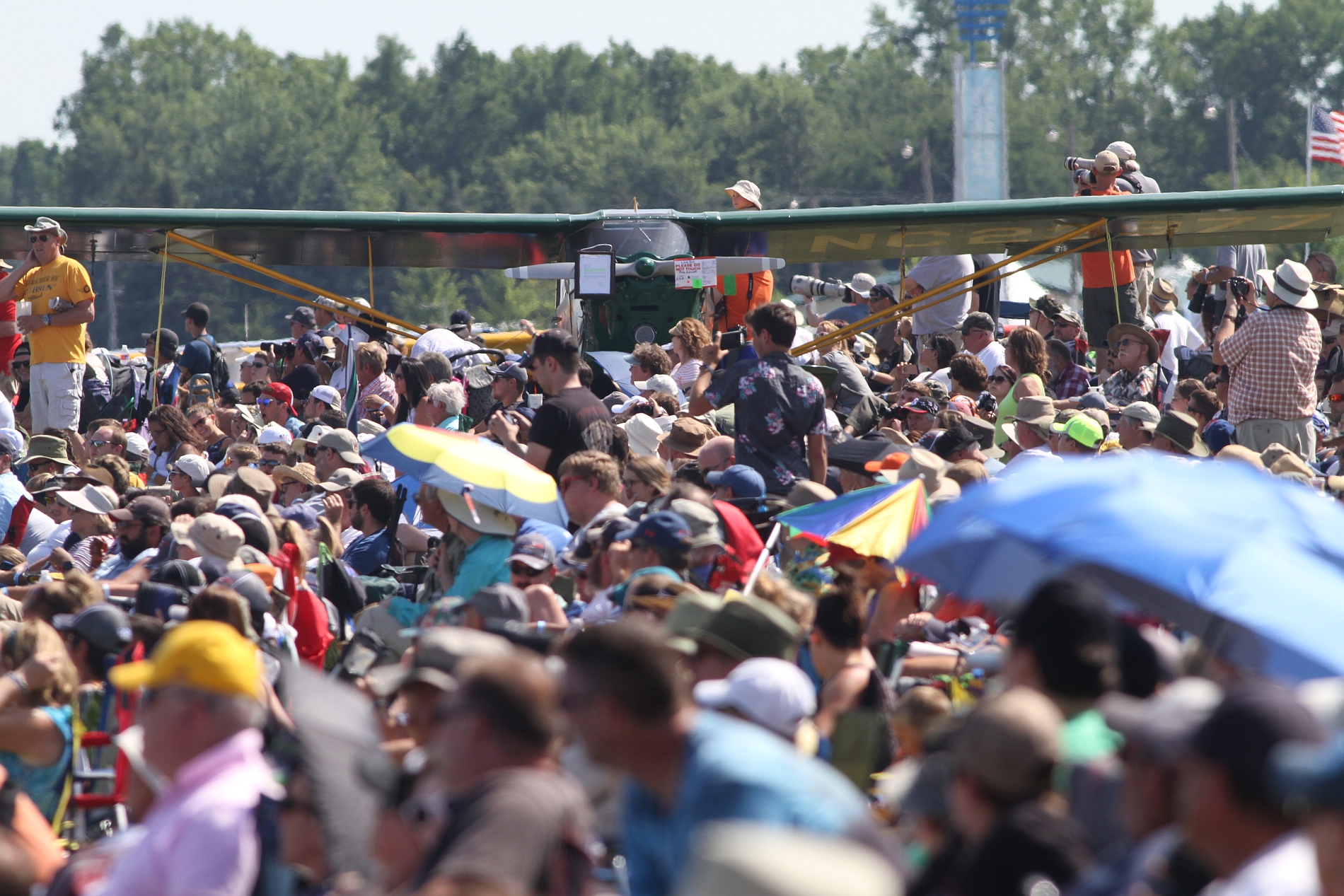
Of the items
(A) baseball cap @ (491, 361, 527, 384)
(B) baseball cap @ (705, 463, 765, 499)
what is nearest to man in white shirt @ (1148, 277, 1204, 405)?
(A) baseball cap @ (491, 361, 527, 384)

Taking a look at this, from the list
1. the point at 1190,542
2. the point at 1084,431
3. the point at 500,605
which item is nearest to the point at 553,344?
the point at 1084,431

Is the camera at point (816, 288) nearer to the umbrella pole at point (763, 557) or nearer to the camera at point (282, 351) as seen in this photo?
the camera at point (282, 351)

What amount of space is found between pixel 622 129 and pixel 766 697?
113509 mm

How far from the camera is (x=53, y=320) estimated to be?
12.9 metres

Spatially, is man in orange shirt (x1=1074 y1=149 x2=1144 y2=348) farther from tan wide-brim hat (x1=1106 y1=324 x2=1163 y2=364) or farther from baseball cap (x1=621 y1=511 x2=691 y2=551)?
baseball cap (x1=621 y1=511 x2=691 y2=551)

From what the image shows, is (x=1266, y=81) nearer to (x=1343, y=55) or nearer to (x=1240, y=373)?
(x=1343, y=55)

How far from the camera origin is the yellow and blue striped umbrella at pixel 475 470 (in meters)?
6.72

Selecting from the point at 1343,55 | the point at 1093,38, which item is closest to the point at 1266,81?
the point at 1343,55

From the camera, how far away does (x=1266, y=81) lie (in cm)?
10750

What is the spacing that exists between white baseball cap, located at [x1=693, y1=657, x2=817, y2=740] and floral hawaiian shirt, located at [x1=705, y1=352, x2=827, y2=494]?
12.4 feet

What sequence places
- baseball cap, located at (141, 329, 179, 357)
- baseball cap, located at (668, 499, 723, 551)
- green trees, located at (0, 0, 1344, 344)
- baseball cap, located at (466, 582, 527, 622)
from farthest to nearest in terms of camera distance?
1. green trees, located at (0, 0, 1344, 344)
2. baseball cap, located at (141, 329, 179, 357)
3. baseball cap, located at (668, 499, 723, 551)
4. baseball cap, located at (466, 582, 527, 622)

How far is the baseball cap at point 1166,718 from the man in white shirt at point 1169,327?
9407mm

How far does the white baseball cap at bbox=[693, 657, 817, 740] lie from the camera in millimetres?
4090

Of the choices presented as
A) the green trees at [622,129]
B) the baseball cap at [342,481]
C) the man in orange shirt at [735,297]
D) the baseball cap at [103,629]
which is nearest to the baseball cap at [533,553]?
the baseball cap at [103,629]
